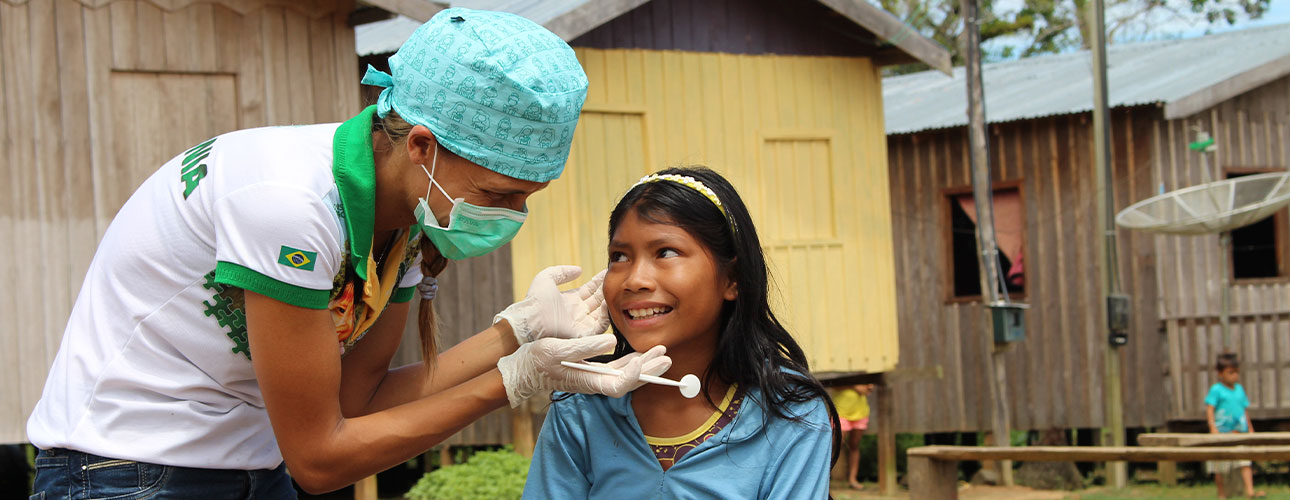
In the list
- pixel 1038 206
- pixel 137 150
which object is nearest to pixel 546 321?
pixel 137 150

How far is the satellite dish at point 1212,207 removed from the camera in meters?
11.3

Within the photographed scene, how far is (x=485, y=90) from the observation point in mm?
2299

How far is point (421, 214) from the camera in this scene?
2355mm

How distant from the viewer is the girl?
2.70 meters

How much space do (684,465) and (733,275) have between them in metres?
0.48

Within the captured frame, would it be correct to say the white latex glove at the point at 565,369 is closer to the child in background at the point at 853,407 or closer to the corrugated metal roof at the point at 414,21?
the corrugated metal roof at the point at 414,21

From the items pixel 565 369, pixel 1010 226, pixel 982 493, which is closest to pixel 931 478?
pixel 565 369

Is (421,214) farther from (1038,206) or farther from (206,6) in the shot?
(1038,206)

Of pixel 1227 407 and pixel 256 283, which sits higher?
pixel 256 283

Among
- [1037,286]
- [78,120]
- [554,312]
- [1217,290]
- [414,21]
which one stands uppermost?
[414,21]

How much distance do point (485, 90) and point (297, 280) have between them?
0.48 m

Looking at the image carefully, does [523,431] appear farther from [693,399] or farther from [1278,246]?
[1278,246]

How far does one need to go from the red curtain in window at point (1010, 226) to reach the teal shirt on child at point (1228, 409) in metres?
3.01

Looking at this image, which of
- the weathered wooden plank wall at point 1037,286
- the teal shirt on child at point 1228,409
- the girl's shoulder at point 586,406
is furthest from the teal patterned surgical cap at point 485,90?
the weathered wooden plank wall at point 1037,286
